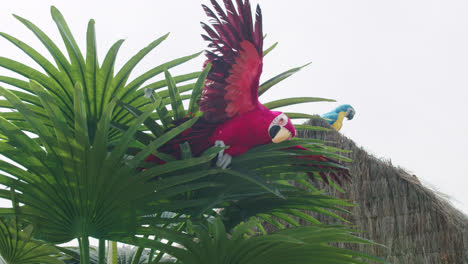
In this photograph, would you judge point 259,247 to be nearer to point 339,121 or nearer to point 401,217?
point 401,217

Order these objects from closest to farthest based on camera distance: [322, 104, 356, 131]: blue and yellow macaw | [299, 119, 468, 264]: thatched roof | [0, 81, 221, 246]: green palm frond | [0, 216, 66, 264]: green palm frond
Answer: [0, 81, 221, 246]: green palm frond < [0, 216, 66, 264]: green palm frond < [299, 119, 468, 264]: thatched roof < [322, 104, 356, 131]: blue and yellow macaw

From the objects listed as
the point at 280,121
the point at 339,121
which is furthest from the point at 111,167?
the point at 339,121

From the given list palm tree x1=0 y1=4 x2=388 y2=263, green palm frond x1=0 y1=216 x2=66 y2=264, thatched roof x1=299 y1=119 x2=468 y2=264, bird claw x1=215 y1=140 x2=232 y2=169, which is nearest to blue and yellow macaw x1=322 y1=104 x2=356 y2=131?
thatched roof x1=299 y1=119 x2=468 y2=264

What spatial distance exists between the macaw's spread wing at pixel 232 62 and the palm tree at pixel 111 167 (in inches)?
4.9

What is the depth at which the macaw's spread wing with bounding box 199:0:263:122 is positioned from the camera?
1.74 m

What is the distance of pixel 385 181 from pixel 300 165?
1588 millimetres

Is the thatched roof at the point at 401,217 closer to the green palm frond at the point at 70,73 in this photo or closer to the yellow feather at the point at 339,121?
the yellow feather at the point at 339,121

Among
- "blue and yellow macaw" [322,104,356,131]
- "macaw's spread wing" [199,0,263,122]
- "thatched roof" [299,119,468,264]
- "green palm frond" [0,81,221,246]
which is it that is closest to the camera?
"green palm frond" [0,81,221,246]

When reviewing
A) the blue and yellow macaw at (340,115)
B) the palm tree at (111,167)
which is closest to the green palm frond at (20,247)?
the palm tree at (111,167)

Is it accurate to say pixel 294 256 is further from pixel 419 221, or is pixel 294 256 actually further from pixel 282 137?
pixel 419 221

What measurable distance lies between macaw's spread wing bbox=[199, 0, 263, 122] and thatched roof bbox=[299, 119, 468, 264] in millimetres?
1604

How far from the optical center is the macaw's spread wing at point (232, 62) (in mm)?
1741

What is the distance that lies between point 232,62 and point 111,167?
1.85ft

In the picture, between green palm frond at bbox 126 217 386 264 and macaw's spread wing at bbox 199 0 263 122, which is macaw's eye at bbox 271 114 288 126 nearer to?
macaw's spread wing at bbox 199 0 263 122
